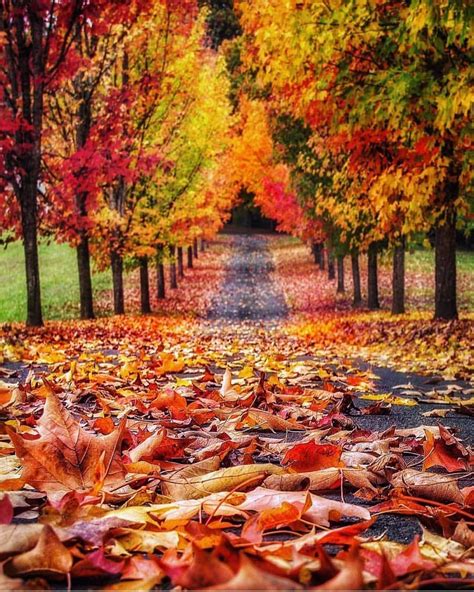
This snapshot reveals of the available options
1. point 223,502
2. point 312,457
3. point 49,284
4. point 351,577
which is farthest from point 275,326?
point 351,577

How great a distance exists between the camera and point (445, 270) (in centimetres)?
1257

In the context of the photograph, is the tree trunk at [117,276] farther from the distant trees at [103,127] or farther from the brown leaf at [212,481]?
the brown leaf at [212,481]

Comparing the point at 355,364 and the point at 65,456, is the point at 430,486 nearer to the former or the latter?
the point at 65,456

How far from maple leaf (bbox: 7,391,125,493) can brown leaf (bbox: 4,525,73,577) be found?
1.92 ft

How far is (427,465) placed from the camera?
2.58 m

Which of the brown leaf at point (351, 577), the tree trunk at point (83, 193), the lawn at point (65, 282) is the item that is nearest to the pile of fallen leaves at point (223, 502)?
the brown leaf at point (351, 577)

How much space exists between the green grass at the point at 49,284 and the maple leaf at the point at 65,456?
17716mm

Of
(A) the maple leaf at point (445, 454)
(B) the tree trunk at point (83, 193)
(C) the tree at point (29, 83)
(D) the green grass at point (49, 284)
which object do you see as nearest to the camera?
(A) the maple leaf at point (445, 454)

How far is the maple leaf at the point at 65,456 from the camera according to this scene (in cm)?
209

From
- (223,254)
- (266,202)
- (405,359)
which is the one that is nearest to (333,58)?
(405,359)

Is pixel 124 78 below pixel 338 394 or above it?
above

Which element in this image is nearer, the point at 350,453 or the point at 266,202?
the point at 350,453

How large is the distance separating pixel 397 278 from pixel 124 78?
764 centimetres

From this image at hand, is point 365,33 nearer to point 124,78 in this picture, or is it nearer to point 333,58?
point 333,58
